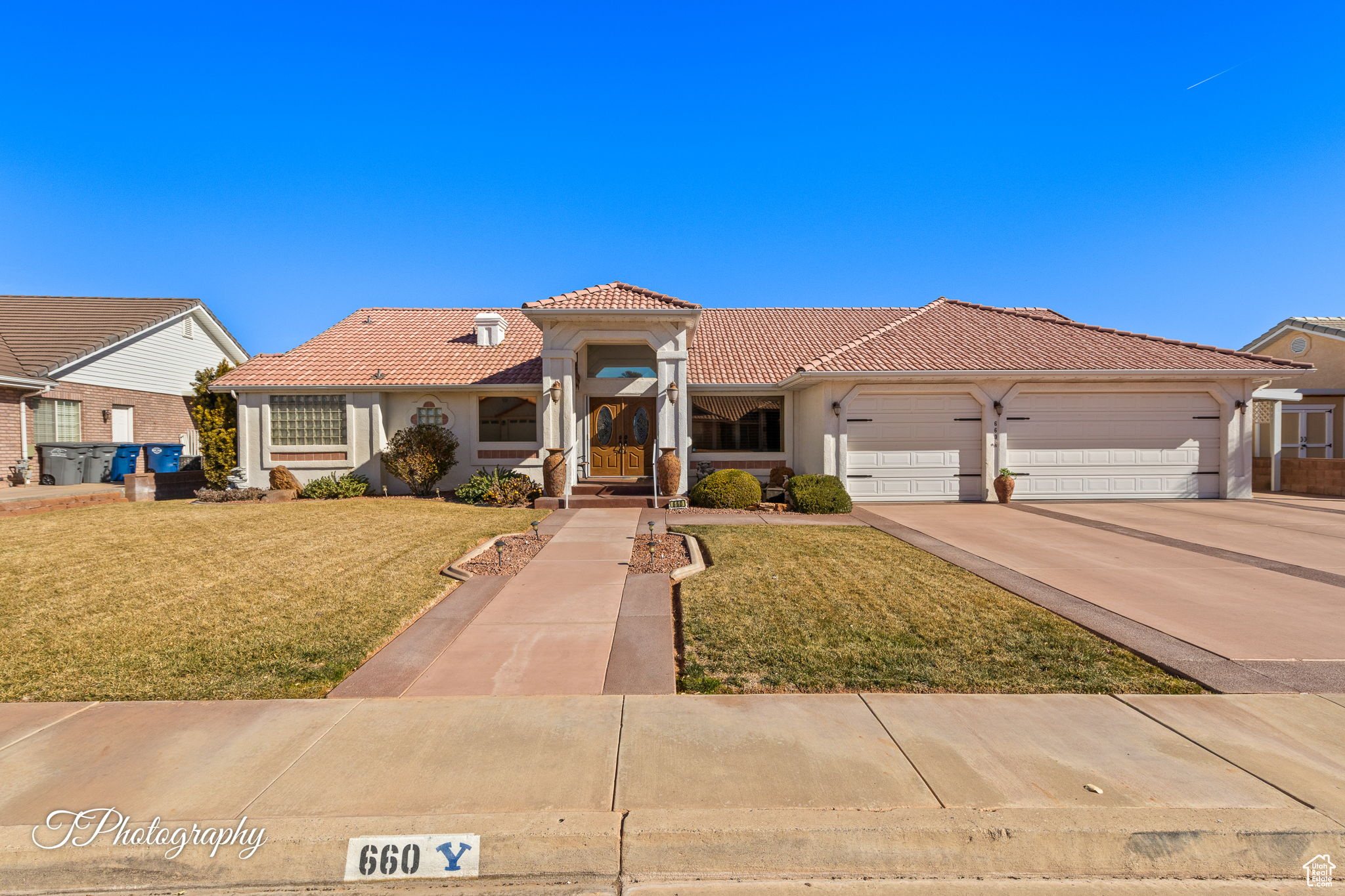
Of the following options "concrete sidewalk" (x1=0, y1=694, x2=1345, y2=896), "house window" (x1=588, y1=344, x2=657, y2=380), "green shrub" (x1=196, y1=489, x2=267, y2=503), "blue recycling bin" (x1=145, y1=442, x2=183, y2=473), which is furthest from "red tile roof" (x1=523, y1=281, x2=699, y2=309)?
"blue recycling bin" (x1=145, y1=442, x2=183, y2=473)

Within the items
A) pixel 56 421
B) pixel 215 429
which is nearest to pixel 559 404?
pixel 215 429

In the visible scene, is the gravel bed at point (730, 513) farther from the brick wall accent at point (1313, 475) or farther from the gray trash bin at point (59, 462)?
the gray trash bin at point (59, 462)

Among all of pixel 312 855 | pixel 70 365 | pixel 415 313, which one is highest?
pixel 415 313

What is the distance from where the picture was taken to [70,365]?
1836 cm

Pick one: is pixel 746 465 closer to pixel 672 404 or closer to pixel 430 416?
pixel 672 404

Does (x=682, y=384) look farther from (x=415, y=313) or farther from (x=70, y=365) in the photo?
(x=70, y=365)

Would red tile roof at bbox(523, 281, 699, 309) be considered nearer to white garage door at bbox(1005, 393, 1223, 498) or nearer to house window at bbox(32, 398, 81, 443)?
white garage door at bbox(1005, 393, 1223, 498)

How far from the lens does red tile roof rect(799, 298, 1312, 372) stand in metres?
13.7

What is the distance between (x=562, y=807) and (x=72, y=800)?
2.44 m

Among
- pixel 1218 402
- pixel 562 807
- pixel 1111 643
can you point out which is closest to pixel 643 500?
pixel 1111 643

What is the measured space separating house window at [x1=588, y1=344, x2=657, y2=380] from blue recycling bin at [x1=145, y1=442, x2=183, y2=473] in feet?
47.6

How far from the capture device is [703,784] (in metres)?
3.00

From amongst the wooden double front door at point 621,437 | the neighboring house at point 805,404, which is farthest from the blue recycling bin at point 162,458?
the wooden double front door at point 621,437

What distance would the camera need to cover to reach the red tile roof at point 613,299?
44.3 ft
